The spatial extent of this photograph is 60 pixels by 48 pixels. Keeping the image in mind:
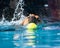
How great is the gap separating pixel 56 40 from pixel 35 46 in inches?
27.6

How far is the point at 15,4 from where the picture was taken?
10.9 meters

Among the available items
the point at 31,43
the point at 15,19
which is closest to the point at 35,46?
the point at 31,43

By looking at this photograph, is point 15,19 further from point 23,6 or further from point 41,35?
point 41,35

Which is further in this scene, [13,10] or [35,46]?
[13,10]

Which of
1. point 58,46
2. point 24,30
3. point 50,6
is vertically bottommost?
point 58,46

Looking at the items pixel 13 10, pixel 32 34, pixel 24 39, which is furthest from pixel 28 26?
pixel 13 10

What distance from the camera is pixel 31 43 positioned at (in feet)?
14.3

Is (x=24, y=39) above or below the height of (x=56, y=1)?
below

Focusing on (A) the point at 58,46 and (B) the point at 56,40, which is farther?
(B) the point at 56,40

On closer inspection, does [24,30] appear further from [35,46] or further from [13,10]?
[13,10]

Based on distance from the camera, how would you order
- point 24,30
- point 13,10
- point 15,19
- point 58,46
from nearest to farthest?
point 58,46
point 24,30
point 15,19
point 13,10

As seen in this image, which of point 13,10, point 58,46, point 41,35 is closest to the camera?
point 58,46

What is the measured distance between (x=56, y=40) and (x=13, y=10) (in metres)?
6.13

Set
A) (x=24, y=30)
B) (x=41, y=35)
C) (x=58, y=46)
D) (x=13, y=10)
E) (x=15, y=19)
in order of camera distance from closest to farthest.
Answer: (x=58, y=46), (x=41, y=35), (x=24, y=30), (x=15, y=19), (x=13, y=10)
